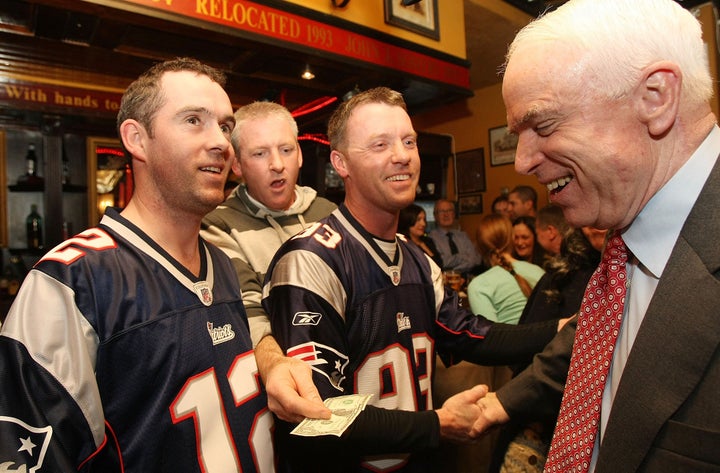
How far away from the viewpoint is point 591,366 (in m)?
1.13

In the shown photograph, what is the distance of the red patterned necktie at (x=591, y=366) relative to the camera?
108cm

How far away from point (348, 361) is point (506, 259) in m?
2.16

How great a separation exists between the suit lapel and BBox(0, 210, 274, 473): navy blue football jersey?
0.93 metres

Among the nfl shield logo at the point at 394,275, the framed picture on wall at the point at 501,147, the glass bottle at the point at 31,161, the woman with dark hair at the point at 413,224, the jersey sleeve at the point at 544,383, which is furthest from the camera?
the framed picture on wall at the point at 501,147

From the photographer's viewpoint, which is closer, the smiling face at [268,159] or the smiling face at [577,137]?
the smiling face at [577,137]

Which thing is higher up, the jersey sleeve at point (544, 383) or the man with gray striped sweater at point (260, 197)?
the man with gray striped sweater at point (260, 197)

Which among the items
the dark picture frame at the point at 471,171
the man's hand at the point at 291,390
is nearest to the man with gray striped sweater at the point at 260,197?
the man's hand at the point at 291,390

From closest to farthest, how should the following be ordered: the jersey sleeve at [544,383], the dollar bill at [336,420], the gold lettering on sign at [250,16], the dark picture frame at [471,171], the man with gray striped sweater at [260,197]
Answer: the dollar bill at [336,420], the jersey sleeve at [544,383], the man with gray striped sweater at [260,197], the gold lettering on sign at [250,16], the dark picture frame at [471,171]

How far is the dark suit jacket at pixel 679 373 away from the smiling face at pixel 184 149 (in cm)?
113

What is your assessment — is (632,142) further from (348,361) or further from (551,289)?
(551,289)

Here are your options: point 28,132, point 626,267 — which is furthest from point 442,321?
point 28,132

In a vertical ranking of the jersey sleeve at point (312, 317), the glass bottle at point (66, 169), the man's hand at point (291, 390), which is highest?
the glass bottle at point (66, 169)

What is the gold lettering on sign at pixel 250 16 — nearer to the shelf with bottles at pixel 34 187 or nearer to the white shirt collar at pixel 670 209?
the shelf with bottles at pixel 34 187

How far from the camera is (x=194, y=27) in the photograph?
115 inches
